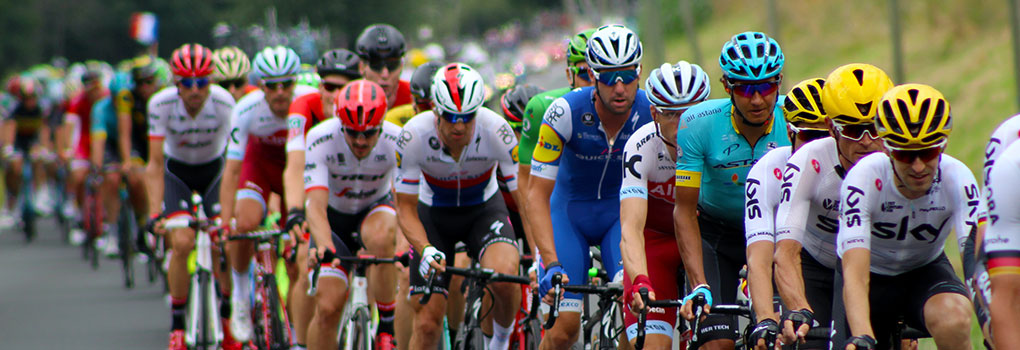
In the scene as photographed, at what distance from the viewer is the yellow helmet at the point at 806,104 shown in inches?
241

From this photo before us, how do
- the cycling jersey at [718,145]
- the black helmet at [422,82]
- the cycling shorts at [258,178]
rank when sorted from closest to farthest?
1. the cycling jersey at [718,145]
2. the black helmet at [422,82]
3. the cycling shorts at [258,178]

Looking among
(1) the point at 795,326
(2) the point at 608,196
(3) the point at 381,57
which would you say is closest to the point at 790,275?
(1) the point at 795,326

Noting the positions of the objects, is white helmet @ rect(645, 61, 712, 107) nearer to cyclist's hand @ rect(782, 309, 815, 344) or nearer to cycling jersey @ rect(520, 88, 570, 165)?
cycling jersey @ rect(520, 88, 570, 165)

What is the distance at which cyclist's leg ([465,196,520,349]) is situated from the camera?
8.30 m

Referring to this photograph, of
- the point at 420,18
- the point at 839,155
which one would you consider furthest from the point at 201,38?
the point at 839,155

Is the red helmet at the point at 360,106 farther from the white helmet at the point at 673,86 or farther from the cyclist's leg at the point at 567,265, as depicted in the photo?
the white helmet at the point at 673,86

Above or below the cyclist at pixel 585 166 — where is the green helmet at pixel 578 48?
above

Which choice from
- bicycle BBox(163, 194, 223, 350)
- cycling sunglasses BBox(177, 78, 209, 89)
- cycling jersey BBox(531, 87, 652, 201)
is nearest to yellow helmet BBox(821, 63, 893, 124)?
cycling jersey BBox(531, 87, 652, 201)

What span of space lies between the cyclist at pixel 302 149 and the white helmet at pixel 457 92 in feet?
3.69

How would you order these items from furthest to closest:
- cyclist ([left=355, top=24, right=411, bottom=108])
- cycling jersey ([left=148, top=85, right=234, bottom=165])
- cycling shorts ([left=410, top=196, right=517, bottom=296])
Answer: cycling jersey ([left=148, top=85, right=234, bottom=165]), cyclist ([left=355, top=24, right=411, bottom=108]), cycling shorts ([left=410, top=196, right=517, bottom=296])

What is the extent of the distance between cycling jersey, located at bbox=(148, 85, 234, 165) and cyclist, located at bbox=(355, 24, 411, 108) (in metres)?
1.98

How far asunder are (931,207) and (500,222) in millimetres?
3587

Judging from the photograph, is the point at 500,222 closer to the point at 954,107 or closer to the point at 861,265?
the point at 861,265

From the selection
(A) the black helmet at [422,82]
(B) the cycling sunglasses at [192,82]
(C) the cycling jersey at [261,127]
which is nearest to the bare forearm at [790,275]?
(A) the black helmet at [422,82]
